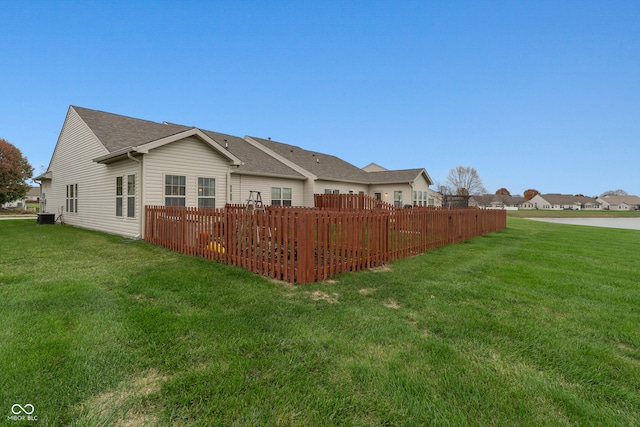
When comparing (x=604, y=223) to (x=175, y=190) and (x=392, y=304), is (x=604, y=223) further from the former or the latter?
(x=175, y=190)

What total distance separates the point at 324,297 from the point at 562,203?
452 feet

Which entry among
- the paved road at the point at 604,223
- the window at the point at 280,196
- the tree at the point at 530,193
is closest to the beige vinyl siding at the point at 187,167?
the window at the point at 280,196

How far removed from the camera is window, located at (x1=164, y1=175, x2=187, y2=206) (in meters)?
10.5

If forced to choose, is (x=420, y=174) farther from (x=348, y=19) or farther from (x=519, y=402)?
(x=519, y=402)

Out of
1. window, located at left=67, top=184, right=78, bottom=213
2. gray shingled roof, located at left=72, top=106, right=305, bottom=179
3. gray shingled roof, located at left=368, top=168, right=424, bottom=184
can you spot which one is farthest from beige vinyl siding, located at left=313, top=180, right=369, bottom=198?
window, located at left=67, top=184, right=78, bottom=213

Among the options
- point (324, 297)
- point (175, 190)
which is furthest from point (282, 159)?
point (324, 297)

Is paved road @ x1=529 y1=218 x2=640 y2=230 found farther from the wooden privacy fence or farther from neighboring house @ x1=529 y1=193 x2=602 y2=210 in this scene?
neighboring house @ x1=529 y1=193 x2=602 y2=210

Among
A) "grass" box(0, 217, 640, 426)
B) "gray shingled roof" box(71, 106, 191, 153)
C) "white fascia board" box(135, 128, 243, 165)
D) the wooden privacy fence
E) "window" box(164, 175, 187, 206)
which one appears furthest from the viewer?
"gray shingled roof" box(71, 106, 191, 153)

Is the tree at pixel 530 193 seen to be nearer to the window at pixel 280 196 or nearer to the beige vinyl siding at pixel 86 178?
the window at pixel 280 196

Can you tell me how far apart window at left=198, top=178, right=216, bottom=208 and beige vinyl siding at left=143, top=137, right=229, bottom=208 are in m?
0.14

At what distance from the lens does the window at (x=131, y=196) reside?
1034cm

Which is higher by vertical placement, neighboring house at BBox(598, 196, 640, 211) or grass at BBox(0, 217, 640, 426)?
neighboring house at BBox(598, 196, 640, 211)

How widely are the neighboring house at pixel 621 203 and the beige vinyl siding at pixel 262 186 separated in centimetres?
14019

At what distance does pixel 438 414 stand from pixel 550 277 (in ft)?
18.1
